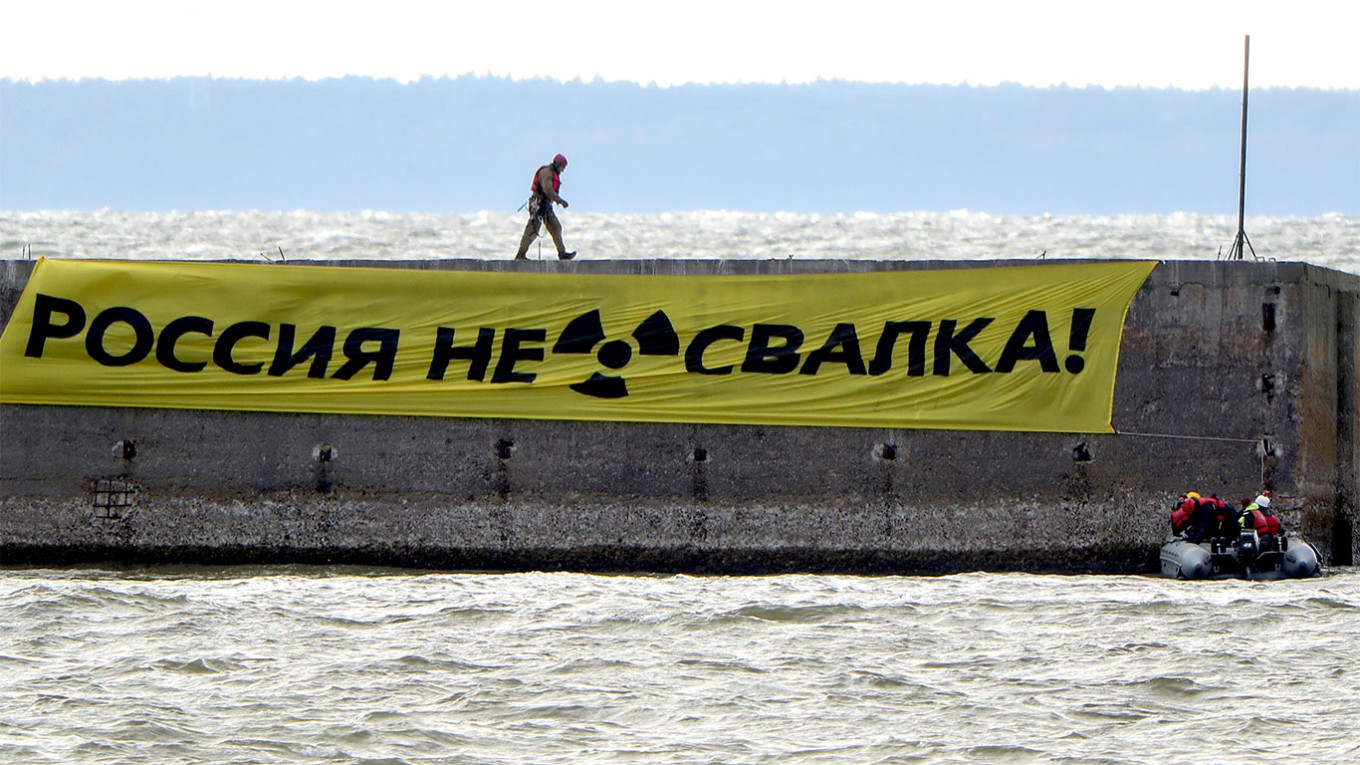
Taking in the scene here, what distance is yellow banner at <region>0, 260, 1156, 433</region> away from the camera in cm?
1488

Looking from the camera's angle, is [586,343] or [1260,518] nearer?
[1260,518]

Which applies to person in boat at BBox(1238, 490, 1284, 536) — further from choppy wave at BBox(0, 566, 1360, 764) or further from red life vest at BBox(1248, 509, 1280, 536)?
choppy wave at BBox(0, 566, 1360, 764)

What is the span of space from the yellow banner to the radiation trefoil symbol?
0.01 metres

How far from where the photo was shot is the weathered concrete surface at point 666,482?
1477 cm

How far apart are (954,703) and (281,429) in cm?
655

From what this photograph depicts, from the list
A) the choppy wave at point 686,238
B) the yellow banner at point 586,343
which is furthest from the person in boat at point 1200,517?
the choppy wave at point 686,238

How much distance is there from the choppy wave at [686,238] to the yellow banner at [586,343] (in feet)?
60.3

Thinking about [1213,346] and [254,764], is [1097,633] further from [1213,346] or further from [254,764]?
[254,764]

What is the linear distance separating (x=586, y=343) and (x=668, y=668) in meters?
4.03

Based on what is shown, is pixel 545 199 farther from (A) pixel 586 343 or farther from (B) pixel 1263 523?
(B) pixel 1263 523

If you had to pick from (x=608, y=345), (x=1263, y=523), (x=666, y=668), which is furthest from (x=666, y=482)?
(x=1263, y=523)

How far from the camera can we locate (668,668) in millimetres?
11766

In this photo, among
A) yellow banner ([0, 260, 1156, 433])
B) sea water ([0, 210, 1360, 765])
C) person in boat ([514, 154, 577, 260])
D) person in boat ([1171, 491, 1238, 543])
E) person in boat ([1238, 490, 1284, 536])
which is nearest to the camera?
sea water ([0, 210, 1360, 765])

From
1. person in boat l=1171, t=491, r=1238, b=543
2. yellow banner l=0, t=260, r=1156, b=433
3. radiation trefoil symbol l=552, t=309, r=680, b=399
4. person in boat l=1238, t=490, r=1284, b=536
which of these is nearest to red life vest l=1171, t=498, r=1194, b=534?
person in boat l=1171, t=491, r=1238, b=543
